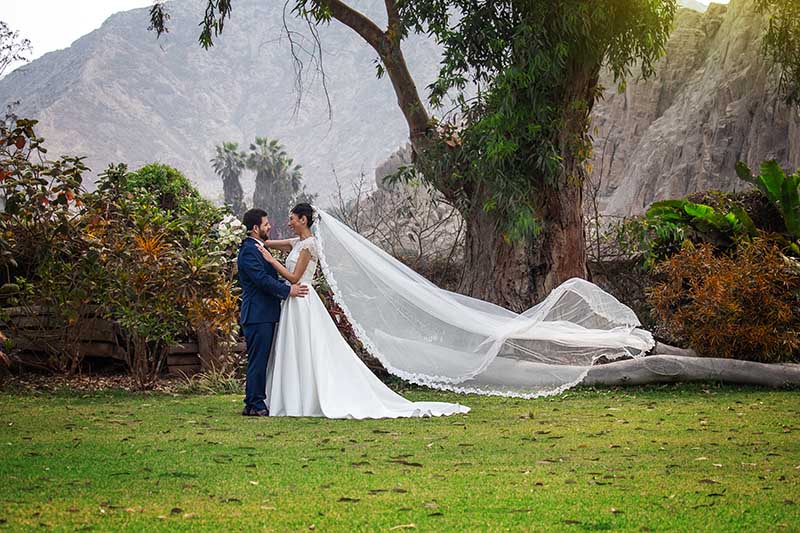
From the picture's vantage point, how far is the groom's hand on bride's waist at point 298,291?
930cm

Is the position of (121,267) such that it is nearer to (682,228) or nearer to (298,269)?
(298,269)

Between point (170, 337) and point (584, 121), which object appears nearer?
point (170, 337)

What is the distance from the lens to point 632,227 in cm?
1459

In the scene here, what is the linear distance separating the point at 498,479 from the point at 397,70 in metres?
9.17

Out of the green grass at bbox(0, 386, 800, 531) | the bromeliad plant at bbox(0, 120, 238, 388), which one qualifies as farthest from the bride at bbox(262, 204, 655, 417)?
the bromeliad plant at bbox(0, 120, 238, 388)

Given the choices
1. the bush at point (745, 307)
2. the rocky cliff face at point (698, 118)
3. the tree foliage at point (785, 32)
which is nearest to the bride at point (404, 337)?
the bush at point (745, 307)

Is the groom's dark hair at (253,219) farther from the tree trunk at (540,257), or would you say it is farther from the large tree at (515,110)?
the tree trunk at (540,257)

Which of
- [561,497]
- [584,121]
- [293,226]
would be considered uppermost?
[584,121]

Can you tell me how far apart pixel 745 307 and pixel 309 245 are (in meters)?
5.61

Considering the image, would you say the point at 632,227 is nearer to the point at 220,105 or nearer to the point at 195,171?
the point at 195,171

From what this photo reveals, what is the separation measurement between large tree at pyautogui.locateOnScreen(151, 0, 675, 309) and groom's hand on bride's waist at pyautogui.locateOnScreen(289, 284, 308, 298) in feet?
13.0

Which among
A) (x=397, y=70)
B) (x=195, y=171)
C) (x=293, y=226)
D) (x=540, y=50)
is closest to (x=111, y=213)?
(x=293, y=226)

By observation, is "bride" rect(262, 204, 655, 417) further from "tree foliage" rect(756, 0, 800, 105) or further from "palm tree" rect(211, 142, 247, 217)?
"palm tree" rect(211, 142, 247, 217)

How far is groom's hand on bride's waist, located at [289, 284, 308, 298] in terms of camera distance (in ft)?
30.5
